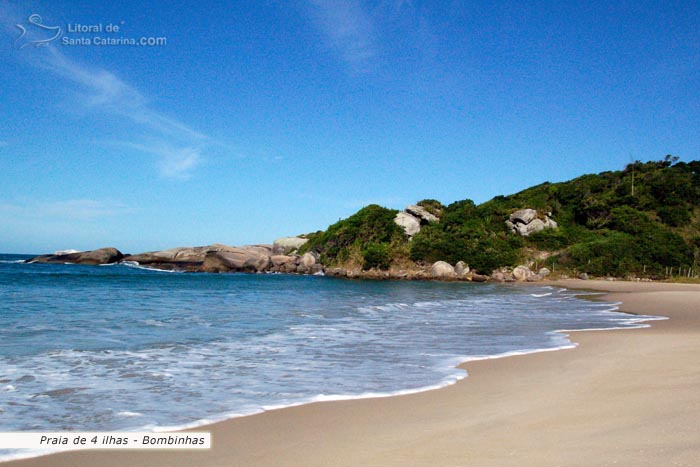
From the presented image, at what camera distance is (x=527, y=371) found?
8.21m

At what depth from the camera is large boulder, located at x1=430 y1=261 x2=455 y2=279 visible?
5356 cm

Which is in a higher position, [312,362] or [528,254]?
[528,254]

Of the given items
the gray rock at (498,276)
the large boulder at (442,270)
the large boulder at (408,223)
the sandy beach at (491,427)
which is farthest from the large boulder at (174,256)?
the sandy beach at (491,427)

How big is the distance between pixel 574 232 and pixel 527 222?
210 inches

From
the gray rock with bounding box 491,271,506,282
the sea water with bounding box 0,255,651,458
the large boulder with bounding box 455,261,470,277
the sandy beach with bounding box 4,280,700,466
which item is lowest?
the sea water with bounding box 0,255,651,458

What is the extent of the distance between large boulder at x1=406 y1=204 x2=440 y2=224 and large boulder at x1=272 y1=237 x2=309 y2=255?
20.5 meters

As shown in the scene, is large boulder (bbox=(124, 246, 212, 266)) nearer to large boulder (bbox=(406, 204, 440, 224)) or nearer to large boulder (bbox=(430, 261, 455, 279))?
large boulder (bbox=(406, 204, 440, 224))

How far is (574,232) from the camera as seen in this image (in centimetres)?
5869

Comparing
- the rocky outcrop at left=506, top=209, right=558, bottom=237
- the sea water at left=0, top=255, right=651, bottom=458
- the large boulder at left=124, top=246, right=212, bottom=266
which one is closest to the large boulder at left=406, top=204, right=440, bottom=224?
the rocky outcrop at left=506, top=209, right=558, bottom=237

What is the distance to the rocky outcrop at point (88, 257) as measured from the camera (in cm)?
7906

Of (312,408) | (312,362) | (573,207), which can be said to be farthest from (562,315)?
(573,207)

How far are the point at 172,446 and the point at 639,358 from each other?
8.01 metres

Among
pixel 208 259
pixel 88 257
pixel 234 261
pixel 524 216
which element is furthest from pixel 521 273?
pixel 88 257

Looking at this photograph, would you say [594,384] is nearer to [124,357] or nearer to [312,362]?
[312,362]
